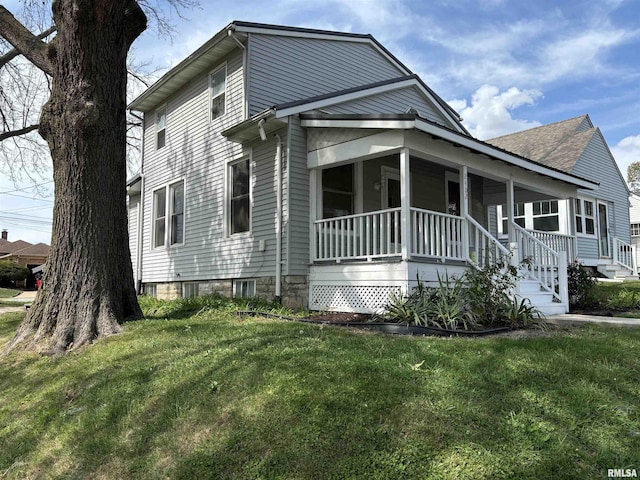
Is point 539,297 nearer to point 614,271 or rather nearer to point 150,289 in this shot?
point 150,289

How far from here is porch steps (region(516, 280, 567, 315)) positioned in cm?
825

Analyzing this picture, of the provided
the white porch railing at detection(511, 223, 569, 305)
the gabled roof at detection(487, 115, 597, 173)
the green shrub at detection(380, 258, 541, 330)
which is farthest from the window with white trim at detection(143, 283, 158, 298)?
the gabled roof at detection(487, 115, 597, 173)

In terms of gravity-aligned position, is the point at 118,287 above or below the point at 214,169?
below

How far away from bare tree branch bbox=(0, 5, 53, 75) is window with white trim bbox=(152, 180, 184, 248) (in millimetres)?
5069

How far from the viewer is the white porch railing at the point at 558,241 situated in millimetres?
10547

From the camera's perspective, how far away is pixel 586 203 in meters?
17.5

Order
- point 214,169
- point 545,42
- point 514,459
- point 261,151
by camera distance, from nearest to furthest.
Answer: point 514,459, point 261,151, point 214,169, point 545,42

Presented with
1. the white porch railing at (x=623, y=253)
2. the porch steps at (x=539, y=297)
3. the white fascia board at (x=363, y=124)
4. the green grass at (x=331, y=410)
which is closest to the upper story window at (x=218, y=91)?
the white fascia board at (x=363, y=124)

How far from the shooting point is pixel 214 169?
11.2m

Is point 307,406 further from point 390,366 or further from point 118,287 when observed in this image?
point 118,287

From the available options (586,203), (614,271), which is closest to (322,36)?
(586,203)

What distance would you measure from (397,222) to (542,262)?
3694mm

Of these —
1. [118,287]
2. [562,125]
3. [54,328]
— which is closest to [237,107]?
[118,287]

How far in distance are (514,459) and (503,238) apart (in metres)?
14.1
